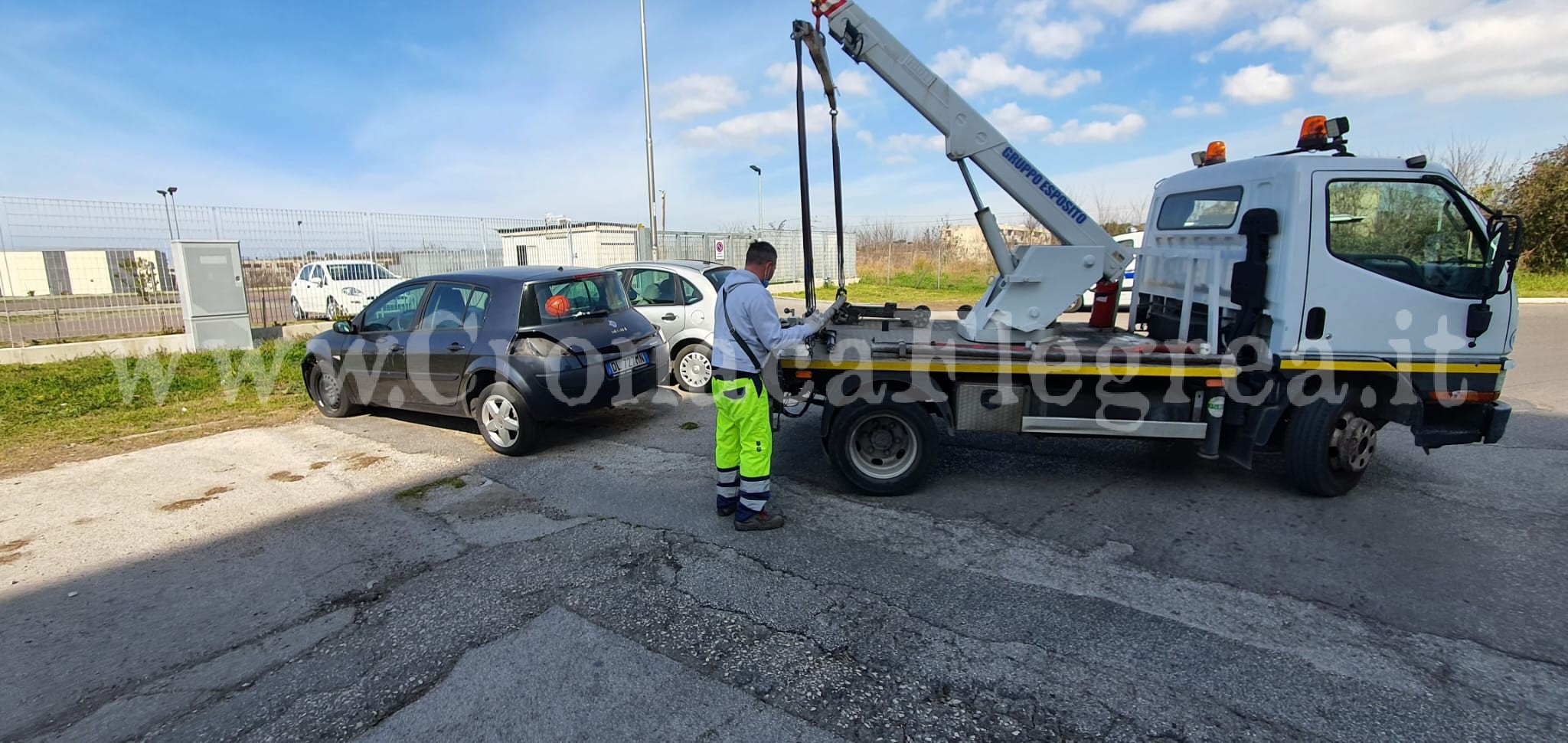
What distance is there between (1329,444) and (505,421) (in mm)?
5963

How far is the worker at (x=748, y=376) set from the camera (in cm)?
425

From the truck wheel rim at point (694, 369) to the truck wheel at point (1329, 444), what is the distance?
5591 millimetres

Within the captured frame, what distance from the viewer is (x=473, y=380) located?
6113 mm

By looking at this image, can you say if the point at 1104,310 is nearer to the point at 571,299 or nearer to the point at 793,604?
the point at 793,604

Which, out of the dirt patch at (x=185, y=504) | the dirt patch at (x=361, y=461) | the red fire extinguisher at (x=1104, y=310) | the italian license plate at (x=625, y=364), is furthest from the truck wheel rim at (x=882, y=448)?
the dirt patch at (x=185, y=504)

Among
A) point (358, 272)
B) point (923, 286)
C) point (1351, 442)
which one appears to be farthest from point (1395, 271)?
point (923, 286)

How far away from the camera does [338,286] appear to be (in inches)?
611

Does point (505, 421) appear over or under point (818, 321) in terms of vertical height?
under

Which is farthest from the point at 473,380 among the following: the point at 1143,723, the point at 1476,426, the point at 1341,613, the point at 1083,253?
the point at 1476,426

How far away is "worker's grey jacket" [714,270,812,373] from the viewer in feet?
13.9

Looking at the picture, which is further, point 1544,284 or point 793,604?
point 1544,284

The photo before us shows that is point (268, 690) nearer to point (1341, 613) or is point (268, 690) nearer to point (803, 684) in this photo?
point (803, 684)

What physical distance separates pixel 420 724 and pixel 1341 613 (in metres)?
3.99

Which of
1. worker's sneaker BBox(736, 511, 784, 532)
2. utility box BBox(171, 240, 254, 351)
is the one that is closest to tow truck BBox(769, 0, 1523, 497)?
worker's sneaker BBox(736, 511, 784, 532)
